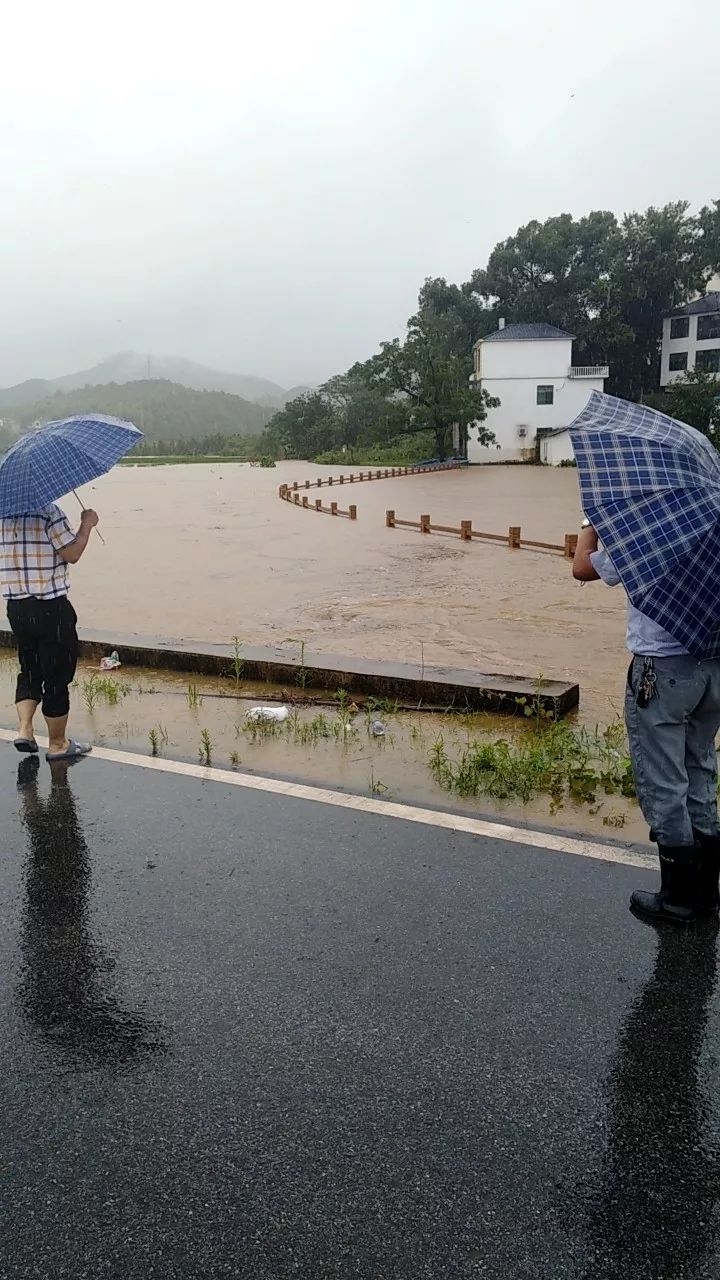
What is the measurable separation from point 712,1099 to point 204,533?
20.8 metres

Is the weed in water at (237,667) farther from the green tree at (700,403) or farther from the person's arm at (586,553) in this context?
the green tree at (700,403)

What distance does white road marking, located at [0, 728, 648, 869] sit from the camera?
12.3ft

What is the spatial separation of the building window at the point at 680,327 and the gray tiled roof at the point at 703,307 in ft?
1.42

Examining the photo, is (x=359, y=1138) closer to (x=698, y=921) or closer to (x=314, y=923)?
(x=314, y=923)

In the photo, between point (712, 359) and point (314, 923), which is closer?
point (314, 923)

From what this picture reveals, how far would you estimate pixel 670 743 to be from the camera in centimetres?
319

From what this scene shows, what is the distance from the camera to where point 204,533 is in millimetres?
22188

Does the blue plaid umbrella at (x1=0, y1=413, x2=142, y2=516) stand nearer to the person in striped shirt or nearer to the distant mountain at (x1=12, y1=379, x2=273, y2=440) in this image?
the person in striped shirt

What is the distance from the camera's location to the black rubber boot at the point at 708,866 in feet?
10.8

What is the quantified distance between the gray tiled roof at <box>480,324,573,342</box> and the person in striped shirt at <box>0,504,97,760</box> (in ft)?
159

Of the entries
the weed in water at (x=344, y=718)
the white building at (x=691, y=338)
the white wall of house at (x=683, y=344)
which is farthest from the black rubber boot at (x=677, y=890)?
the white wall of house at (x=683, y=344)

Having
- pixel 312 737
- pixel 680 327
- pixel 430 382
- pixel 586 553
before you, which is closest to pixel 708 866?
pixel 586 553

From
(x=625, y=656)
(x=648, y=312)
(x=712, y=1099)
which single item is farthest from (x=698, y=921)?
(x=648, y=312)

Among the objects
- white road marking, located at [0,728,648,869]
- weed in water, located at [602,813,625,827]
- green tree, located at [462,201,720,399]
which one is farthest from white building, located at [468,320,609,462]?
weed in water, located at [602,813,625,827]
